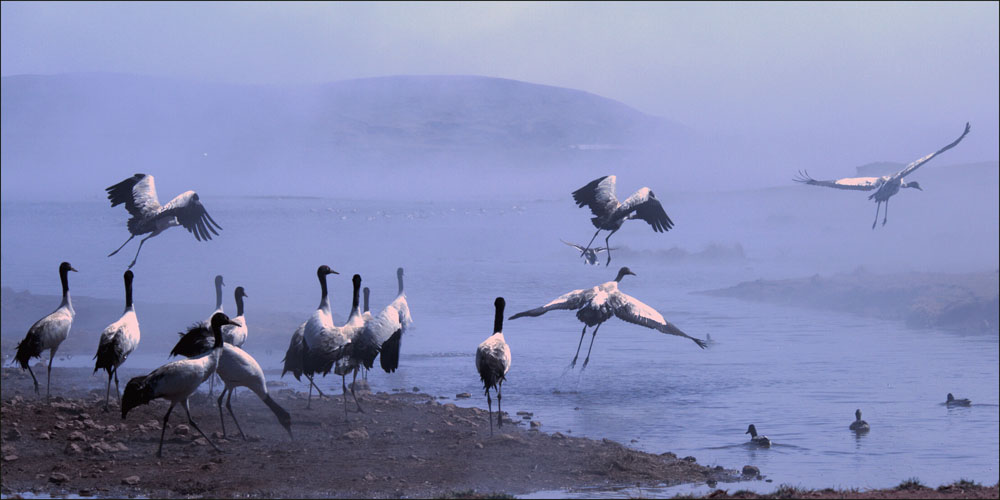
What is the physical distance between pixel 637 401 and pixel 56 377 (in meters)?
10.5

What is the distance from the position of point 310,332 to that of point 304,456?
94.1 inches

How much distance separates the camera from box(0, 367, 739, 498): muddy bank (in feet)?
35.2

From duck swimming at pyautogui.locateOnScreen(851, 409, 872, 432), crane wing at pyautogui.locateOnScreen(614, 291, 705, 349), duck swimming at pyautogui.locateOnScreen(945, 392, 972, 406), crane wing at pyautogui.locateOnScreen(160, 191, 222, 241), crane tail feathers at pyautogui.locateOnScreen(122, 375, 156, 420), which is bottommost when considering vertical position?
duck swimming at pyautogui.locateOnScreen(851, 409, 872, 432)

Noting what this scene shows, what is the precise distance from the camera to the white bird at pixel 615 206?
48.3 feet

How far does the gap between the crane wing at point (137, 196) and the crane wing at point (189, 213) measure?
240 millimetres

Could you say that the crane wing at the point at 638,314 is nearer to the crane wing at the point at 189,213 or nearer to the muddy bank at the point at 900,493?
the muddy bank at the point at 900,493

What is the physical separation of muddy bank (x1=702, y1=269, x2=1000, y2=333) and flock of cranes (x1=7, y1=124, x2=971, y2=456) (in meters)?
24.9

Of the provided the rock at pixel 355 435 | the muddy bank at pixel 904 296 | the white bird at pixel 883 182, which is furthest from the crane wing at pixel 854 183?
the muddy bank at pixel 904 296

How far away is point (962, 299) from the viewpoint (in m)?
40.9

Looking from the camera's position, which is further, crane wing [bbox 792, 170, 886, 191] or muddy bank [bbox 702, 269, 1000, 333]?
muddy bank [bbox 702, 269, 1000, 333]

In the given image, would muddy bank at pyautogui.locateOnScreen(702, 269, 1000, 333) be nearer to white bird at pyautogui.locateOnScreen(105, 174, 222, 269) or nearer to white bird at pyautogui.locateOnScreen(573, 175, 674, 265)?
white bird at pyautogui.locateOnScreen(573, 175, 674, 265)

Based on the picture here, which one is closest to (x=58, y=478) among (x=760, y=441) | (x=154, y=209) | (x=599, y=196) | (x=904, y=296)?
(x=154, y=209)

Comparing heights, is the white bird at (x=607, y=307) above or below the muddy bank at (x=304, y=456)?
above

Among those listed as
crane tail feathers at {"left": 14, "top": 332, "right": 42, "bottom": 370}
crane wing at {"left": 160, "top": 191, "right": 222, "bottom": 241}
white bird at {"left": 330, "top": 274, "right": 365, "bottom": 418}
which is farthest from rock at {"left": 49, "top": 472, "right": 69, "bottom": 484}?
crane wing at {"left": 160, "top": 191, "right": 222, "bottom": 241}
